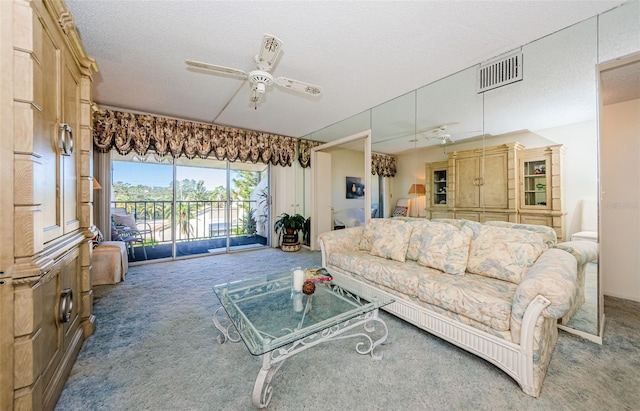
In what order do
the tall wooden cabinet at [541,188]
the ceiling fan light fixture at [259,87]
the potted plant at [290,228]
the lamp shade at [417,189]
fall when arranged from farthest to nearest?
the potted plant at [290,228] → the lamp shade at [417,189] → the ceiling fan light fixture at [259,87] → the tall wooden cabinet at [541,188]

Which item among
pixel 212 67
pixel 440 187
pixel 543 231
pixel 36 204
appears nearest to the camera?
pixel 36 204

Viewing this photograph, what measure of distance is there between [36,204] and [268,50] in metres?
1.68

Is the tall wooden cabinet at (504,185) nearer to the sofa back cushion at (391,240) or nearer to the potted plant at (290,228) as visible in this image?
the sofa back cushion at (391,240)

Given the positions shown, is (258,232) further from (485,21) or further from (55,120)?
A: (485,21)

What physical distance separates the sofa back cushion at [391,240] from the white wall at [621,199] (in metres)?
1.86

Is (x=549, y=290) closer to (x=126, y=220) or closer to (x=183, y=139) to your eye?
(x=183, y=139)

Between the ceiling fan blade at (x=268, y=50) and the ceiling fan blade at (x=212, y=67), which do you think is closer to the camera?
the ceiling fan blade at (x=268, y=50)

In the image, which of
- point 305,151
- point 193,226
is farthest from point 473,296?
point 193,226

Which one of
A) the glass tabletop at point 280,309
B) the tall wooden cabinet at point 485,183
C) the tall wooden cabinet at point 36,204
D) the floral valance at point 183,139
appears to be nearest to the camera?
the tall wooden cabinet at point 36,204

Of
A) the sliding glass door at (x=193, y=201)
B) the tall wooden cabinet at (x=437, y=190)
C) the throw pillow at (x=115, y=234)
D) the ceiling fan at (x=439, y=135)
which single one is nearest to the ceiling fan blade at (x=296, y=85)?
the ceiling fan at (x=439, y=135)

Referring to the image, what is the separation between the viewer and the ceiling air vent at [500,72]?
2215 millimetres

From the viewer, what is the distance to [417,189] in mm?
3061

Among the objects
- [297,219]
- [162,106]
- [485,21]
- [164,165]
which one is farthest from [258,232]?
[485,21]

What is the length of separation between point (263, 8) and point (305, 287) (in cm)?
209
